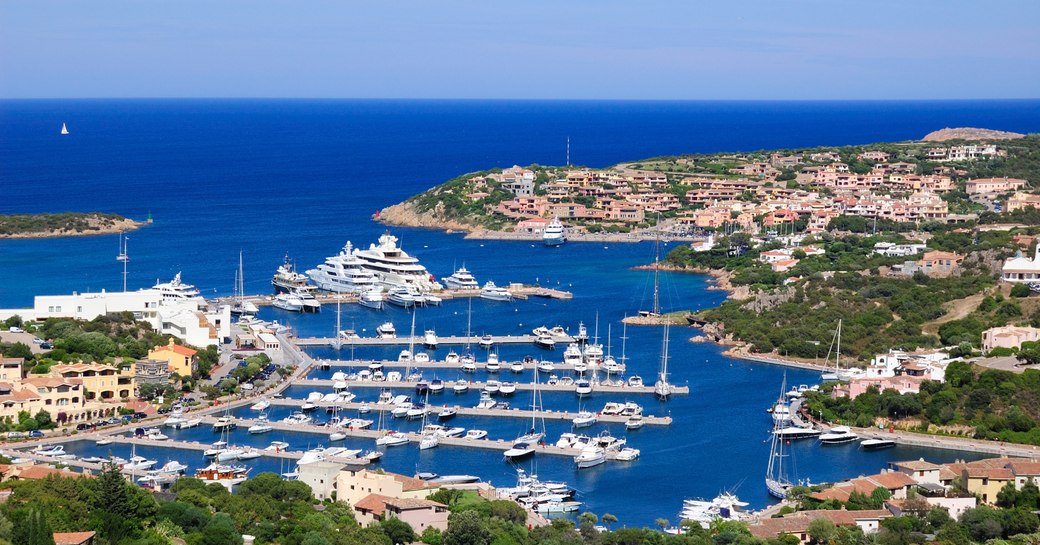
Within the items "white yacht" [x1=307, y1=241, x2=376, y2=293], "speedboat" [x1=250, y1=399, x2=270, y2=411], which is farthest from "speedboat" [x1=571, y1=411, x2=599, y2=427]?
"white yacht" [x1=307, y1=241, x2=376, y2=293]

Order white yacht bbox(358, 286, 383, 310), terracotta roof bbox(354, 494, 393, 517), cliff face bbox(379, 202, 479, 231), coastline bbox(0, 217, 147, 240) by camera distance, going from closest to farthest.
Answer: terracotta roof bbox(354, 494, 393, 517) < white yacht bbox(358, 286, 383, 310) < coastline bbox(0, 217, 147, 240) < cliff face bbox(379, 202, 479, 231)

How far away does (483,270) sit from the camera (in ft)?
162

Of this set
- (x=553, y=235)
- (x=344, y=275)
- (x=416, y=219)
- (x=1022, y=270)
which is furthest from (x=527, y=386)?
(x=416, y=219)

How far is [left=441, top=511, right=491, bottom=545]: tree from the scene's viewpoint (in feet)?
65.8

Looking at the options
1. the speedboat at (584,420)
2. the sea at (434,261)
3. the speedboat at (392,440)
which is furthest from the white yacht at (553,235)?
the speedboat at (392,440)

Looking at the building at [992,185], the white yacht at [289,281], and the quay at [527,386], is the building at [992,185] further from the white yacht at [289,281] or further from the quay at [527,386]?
the quay at [527,386]

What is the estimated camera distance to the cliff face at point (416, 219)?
6156 cm

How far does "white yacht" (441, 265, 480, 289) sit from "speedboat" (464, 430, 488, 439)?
55.4 ft

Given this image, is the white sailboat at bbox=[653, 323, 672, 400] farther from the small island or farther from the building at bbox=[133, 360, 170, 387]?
the small island

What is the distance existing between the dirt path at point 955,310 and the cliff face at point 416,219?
26.4 meters

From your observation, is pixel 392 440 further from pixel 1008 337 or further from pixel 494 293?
pixel 494 293

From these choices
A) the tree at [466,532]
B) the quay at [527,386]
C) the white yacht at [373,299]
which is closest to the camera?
the tree at [466,532]

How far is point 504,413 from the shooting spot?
30.0 m

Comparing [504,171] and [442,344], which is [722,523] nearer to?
[442,344]
